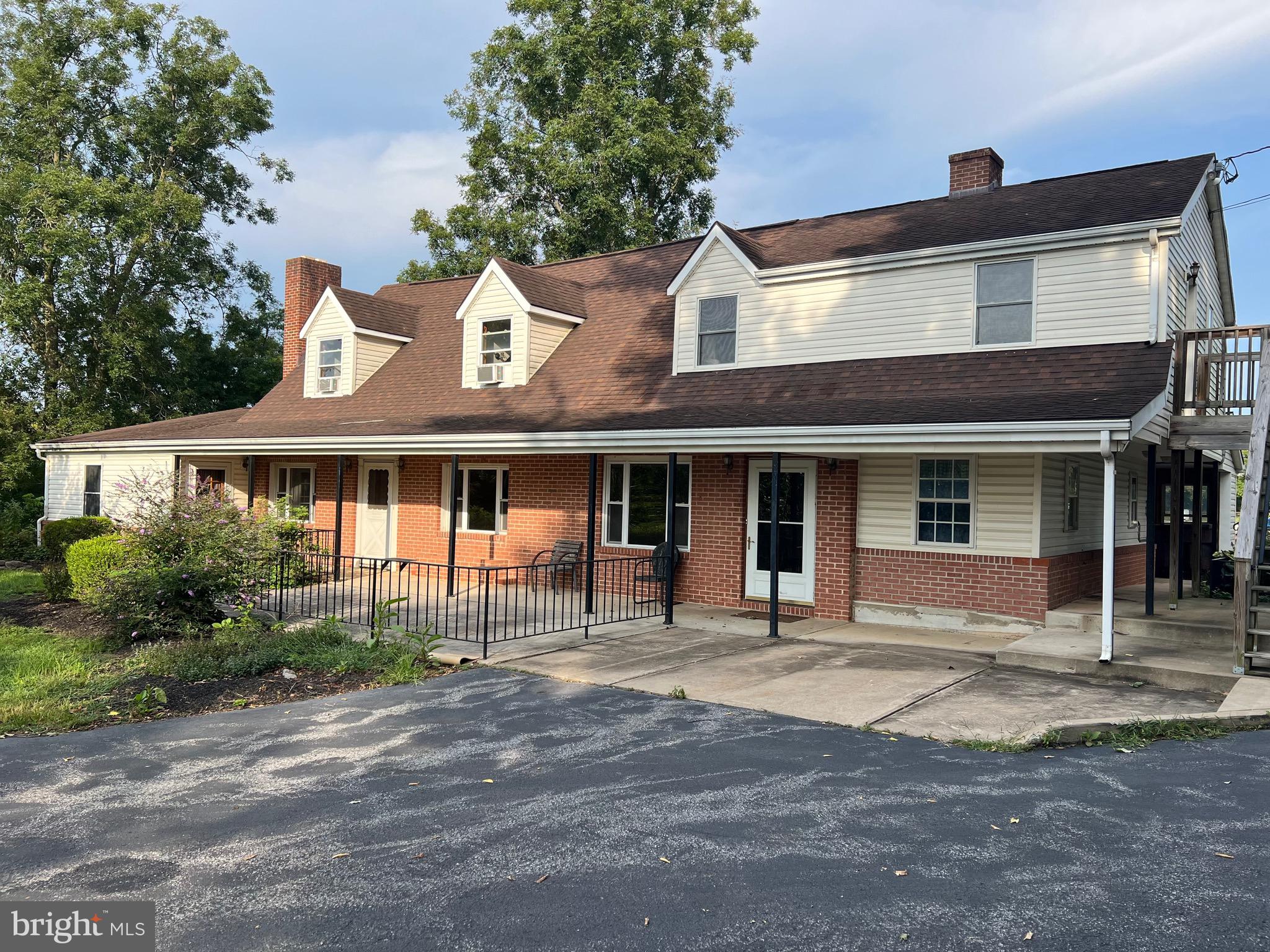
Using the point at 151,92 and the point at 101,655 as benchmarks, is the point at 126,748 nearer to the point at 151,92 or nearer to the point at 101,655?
the point at 101,655

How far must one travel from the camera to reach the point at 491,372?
1848 cm

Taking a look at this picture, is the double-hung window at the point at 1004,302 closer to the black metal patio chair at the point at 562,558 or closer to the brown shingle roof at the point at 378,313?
the black metal patio chair at the point at 562,558

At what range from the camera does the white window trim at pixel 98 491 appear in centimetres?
2317

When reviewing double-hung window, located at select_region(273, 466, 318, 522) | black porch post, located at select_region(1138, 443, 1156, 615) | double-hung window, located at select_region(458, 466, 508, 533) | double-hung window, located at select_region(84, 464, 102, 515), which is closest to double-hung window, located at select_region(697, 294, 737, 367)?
double-hung window, located at select_region(458, 466, 508, 533)

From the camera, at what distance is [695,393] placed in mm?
15023

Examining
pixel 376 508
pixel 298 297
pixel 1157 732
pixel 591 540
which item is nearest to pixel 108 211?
pixel 298 297

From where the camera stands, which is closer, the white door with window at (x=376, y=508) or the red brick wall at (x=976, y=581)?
the red brick wall at (x=976, y=581)

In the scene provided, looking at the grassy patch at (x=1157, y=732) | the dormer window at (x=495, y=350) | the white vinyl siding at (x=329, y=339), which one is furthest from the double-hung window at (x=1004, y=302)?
the white vinyl siding at (x=329, y=339)

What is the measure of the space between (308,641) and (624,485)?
693cm

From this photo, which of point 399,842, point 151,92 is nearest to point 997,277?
point 399,842

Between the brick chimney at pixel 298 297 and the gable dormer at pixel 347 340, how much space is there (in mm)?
2280

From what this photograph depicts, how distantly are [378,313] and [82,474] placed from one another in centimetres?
934

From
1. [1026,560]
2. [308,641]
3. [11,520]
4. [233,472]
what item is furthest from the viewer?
[11,520]

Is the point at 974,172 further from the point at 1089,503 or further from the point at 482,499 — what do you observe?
the point at 482,499
